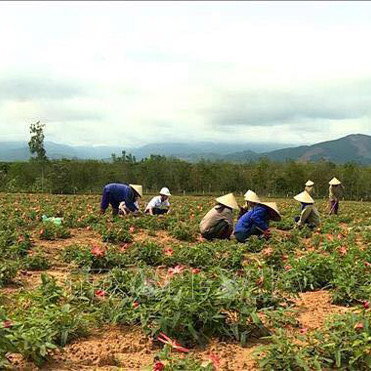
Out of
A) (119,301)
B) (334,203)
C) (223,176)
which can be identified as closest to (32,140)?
(223,176)

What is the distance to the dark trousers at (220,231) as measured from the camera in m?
9.44

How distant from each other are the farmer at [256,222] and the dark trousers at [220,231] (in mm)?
443

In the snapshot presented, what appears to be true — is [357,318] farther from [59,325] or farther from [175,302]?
[59,325]

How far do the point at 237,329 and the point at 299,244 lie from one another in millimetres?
5578

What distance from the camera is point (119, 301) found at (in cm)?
439

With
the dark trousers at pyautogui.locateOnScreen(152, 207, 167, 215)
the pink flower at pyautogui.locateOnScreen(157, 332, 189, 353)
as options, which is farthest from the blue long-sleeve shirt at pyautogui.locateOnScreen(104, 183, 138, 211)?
the pink flower at pyautogui.locateOnScreen(157, 332, 189, 353)

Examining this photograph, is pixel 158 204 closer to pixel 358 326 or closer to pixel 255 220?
pixel 255 220

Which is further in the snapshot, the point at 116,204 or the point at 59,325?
the point at 116,204

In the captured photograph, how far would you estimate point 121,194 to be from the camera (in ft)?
41.0

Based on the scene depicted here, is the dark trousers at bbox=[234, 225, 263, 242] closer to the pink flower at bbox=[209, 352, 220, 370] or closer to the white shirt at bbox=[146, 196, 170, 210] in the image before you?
the white shirt at bbox=[146, 196, 170, 210]

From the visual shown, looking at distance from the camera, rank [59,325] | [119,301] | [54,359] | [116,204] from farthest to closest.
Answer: [116,204] → [119,301] → [59,325] → [54,359]

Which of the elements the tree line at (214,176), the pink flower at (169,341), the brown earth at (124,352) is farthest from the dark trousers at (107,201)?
the tree line at (214,176)

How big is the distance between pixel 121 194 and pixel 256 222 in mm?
4805

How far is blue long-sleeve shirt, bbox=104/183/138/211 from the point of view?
12375 mm
